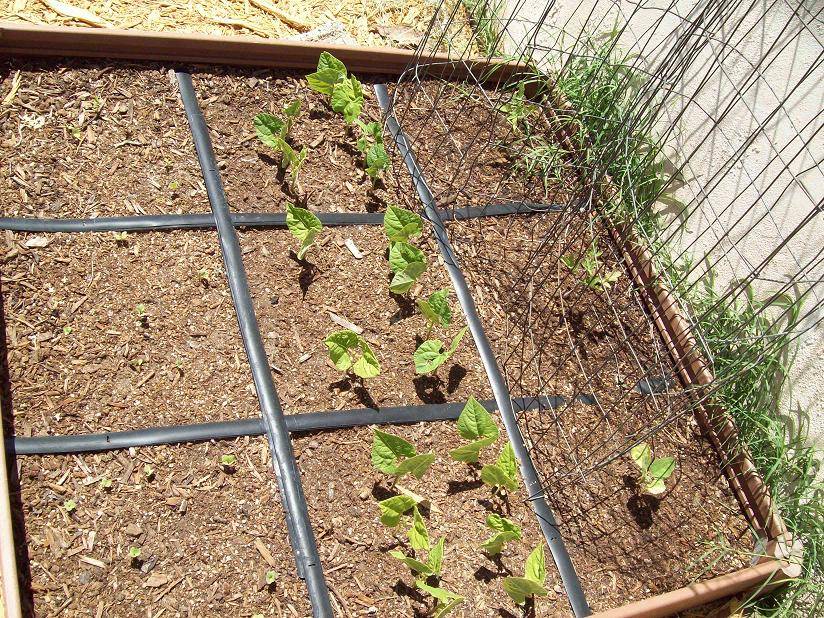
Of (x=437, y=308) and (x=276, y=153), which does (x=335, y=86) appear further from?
(x=437, y=308)

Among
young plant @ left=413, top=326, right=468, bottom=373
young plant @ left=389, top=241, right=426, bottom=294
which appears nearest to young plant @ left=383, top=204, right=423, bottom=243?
young plant @ left=389, top=241, right=426, bottom=294

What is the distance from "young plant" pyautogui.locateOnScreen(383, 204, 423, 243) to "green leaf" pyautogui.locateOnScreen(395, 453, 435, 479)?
72 centimetres

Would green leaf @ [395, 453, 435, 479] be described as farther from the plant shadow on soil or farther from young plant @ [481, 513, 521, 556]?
Result: the plant shadow on soil

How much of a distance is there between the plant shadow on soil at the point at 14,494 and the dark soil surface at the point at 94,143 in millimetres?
424

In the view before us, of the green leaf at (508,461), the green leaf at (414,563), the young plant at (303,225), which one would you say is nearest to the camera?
the green leaf at (414,563)

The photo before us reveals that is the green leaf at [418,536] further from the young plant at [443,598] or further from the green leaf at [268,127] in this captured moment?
the green leaf at [268,127]

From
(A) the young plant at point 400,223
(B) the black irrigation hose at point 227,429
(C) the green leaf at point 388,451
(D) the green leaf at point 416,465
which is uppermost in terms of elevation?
(A) the young plant at point 400,223

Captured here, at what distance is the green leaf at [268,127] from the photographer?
254 centimetres

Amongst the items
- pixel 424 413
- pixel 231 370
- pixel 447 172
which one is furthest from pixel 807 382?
pixel 231 370

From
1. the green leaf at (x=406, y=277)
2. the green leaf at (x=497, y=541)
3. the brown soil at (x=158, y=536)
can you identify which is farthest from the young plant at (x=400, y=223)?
the green leaf at (x=497, y=541)

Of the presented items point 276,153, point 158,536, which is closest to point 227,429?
point 158,536

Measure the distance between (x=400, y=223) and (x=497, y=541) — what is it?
99 cm

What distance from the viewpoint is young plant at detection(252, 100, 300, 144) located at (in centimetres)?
254

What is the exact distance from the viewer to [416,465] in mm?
2041
